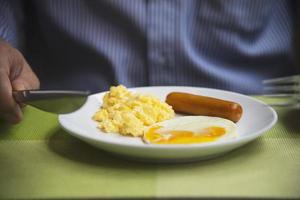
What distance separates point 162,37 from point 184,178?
59 cm

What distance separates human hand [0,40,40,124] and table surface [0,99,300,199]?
51 mm

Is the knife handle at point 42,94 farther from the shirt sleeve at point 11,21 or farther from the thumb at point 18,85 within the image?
the shirt sleeve at point 11,21

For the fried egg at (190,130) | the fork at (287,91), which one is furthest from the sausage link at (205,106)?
the fork at (287,91)

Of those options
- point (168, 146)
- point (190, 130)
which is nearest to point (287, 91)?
point (190, 130)

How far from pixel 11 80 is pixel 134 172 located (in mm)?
387

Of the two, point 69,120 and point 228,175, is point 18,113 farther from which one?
point 228,175

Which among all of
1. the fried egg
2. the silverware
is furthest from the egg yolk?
the silverware

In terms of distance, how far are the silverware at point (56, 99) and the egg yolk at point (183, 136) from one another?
133 mm

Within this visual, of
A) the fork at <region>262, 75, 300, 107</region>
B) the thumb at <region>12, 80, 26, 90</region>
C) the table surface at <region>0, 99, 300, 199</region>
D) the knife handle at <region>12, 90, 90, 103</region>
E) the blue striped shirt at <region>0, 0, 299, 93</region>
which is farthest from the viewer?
the blue striped shirt at <region>0, 0, 299, 93</region>

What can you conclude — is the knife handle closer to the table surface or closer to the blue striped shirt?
the table surface

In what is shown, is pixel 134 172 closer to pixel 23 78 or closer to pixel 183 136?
pixel 183 136

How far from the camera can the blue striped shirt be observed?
1.25m

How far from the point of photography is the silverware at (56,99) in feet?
2.73

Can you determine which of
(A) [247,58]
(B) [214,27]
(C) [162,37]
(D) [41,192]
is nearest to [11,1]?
(C) [162,37]
